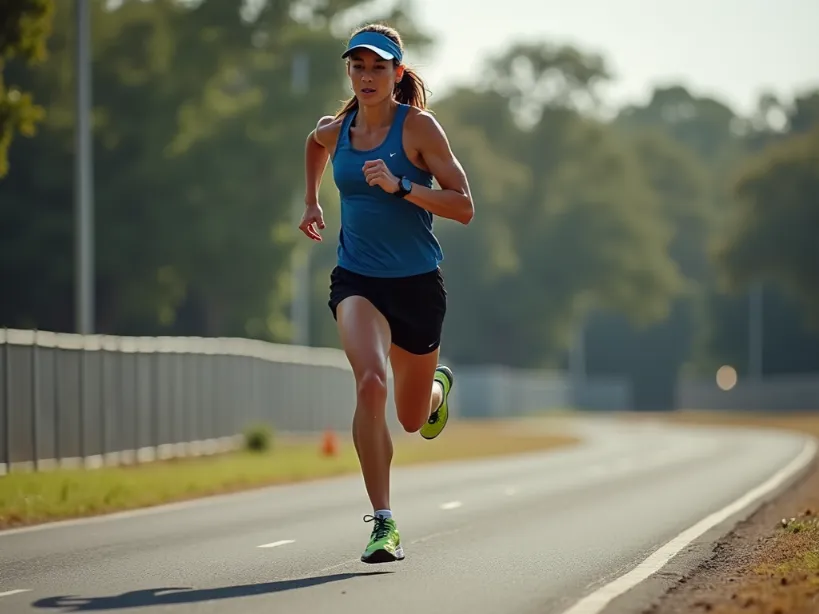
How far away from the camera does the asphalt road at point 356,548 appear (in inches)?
334

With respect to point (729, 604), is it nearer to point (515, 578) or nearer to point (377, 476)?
point (515, 578)

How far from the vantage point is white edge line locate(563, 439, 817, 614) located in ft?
27.0

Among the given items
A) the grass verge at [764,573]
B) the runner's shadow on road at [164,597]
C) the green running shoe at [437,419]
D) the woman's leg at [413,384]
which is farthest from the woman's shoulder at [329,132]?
the grass verge at [764,573]

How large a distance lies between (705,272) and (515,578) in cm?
10198

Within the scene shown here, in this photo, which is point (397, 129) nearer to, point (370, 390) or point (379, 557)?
point (370, 390)

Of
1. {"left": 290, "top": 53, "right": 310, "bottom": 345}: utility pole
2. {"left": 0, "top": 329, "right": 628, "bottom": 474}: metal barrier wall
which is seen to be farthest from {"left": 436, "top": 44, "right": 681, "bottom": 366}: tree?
{"left": 0, "top": 329, "right": 628, "bottom": 474}: metal barrier wall

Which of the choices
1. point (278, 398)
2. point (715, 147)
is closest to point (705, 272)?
point (715, 147)

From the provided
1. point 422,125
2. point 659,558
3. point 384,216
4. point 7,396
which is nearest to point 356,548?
point 659,558

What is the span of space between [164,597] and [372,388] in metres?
1.56

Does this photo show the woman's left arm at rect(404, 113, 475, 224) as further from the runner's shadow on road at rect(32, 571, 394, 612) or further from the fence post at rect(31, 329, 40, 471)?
the fence post at rect(31, 329, 40, 471)

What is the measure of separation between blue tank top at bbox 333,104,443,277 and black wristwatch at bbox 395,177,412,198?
0.89 ft

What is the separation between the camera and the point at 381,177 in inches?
359

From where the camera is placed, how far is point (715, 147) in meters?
140

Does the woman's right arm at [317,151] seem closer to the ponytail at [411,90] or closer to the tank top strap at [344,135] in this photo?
the tank top strap at [344,135]
